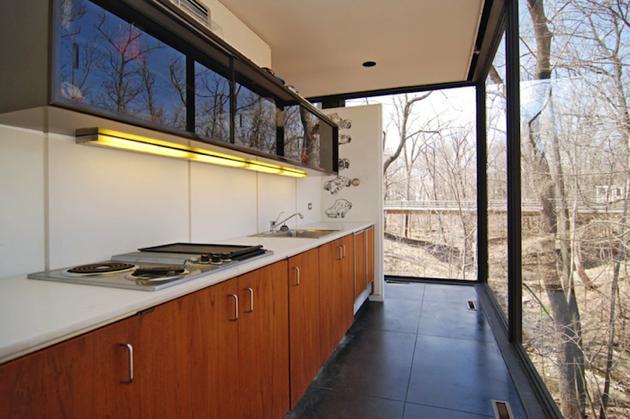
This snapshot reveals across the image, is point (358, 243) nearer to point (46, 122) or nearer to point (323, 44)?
point (323, 44)

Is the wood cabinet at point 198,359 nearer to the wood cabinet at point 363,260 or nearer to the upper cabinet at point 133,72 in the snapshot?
the upper cabinet at point 133,72

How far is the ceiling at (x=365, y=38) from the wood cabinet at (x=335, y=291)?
1776 mm

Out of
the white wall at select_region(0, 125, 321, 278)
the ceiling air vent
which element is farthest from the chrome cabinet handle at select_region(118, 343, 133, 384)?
the ceiling air vent

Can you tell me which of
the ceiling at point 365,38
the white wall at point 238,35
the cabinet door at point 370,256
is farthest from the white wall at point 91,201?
the cabinet door at point 370,256

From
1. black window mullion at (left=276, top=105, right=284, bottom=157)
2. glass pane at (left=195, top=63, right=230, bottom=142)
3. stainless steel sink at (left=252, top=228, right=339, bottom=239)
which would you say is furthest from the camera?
stainless steel sink at (left=252, top=228, right=339, bottom=239)

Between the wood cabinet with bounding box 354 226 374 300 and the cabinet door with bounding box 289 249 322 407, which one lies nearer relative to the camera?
the cabinet door with bounding box 289 249 322 407

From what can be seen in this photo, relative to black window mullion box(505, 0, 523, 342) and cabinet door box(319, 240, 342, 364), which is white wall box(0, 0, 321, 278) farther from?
black window mullion box(505, 0, 523, 342)

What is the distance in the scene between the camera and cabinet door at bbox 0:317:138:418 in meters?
0.67

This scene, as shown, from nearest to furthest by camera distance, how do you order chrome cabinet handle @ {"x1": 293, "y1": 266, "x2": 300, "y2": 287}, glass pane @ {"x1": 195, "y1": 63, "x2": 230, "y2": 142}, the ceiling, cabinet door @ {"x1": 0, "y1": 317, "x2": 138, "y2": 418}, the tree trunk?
cabinet door @ {"x1": 0, "y1": 317, "x2": 138, "y2": 418}
the tree trunk
glass pane @ {"x1": 195, "y1": 63, "x2": 230, "y2": 142}
chrome cabinet handle @ {"x1": 293, "y1": 266, "x2": 300, "y2": 287}
the ceiling

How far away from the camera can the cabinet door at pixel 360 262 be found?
3.34 meters

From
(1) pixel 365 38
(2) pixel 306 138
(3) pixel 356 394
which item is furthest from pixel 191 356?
(1) pixel 365 38

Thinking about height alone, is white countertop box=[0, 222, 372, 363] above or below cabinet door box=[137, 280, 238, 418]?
above

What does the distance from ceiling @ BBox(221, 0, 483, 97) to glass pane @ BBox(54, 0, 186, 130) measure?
4.42 ft

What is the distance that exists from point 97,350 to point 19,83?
0.81 m
